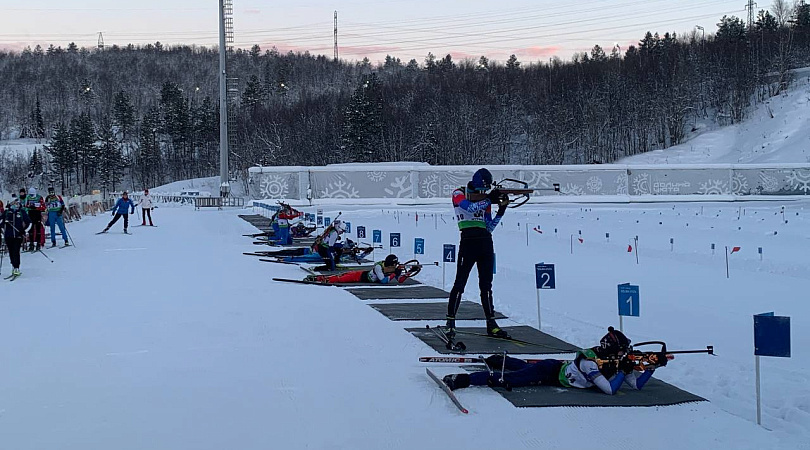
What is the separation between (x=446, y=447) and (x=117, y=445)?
225cm

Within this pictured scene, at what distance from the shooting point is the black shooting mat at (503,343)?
9.02 m

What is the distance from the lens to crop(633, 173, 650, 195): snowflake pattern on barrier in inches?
2183

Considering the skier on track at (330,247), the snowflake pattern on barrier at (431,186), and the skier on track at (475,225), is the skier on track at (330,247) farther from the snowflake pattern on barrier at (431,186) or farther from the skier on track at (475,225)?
the snowflake pattern on barrier at (431,186)

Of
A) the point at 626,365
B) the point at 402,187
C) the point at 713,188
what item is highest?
the point at 402,187

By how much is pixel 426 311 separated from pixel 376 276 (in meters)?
3.41

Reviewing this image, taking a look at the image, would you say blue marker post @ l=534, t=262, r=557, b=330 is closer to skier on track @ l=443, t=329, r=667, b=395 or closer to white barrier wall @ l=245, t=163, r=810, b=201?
skier on track @ l=443, t=329, r=667, b=395

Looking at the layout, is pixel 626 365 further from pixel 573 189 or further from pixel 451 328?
pixel 573 189

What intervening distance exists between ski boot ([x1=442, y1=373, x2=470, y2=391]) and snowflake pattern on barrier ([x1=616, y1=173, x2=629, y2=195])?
49968mm

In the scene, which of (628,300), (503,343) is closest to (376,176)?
(503,343)

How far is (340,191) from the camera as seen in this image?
53750 mm

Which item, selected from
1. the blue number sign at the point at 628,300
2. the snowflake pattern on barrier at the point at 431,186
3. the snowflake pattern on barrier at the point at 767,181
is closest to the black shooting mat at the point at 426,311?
the blue number sign at the point at 628,300

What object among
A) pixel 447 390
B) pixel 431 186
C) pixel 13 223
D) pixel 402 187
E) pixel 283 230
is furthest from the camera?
pixel 431 186

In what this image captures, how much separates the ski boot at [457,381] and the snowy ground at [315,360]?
105 millimetres

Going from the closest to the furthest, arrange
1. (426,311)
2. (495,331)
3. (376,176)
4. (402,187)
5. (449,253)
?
(495,331), (426,311), (449,253), (376,176), (402,187)
